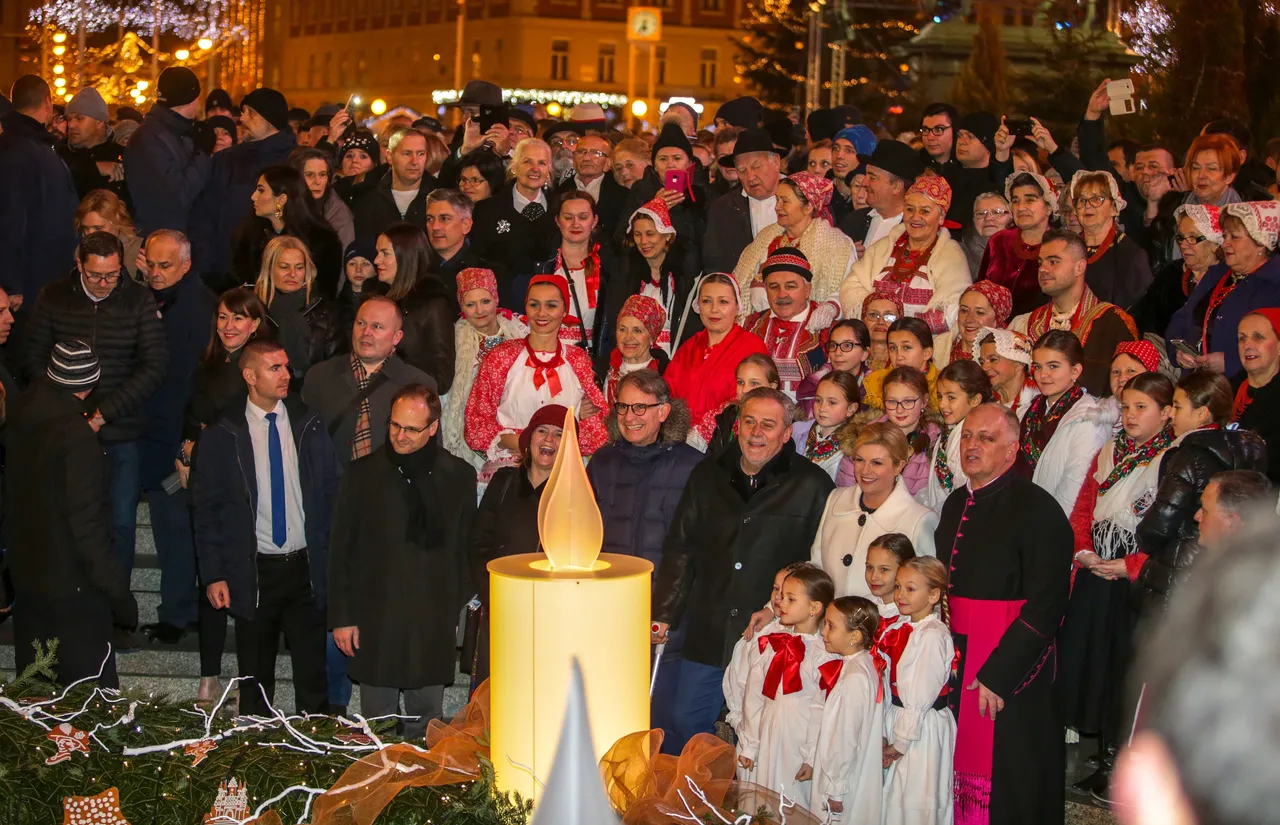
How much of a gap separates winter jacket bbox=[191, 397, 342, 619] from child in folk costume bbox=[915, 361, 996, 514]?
9.18 ft

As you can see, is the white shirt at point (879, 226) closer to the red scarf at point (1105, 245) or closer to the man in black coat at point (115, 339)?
the red scarf at point (1105, 245)

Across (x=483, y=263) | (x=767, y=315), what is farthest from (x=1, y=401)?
(x=767, y=315)

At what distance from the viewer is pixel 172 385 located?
861 centimetres

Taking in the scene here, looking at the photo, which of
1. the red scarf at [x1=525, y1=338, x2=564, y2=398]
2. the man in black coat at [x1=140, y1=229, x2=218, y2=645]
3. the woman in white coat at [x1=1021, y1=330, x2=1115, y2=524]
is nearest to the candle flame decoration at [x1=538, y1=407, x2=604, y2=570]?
the woman in white coat at [x1=1021, y1=330, x2=1115, y2=524]

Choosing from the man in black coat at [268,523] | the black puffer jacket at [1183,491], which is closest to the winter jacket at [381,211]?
the man in black coat at [268,523]

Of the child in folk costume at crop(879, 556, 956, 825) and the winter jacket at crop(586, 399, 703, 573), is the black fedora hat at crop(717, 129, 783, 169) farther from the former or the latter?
the child in folk costume at crop(879, 556, 956, 825)

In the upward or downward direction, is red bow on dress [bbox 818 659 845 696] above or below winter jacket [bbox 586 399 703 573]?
below

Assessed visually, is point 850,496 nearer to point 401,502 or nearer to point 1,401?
point 401,502

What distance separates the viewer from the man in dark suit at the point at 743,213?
9516 millimetres

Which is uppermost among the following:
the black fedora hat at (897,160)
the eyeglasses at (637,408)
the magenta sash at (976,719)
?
the black fedora hat at (897,160)

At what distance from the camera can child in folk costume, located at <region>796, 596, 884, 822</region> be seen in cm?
554

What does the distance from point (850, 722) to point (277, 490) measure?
3.09 m

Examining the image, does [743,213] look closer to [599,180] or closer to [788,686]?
[599,180]

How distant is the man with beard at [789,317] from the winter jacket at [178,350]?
323 cm
